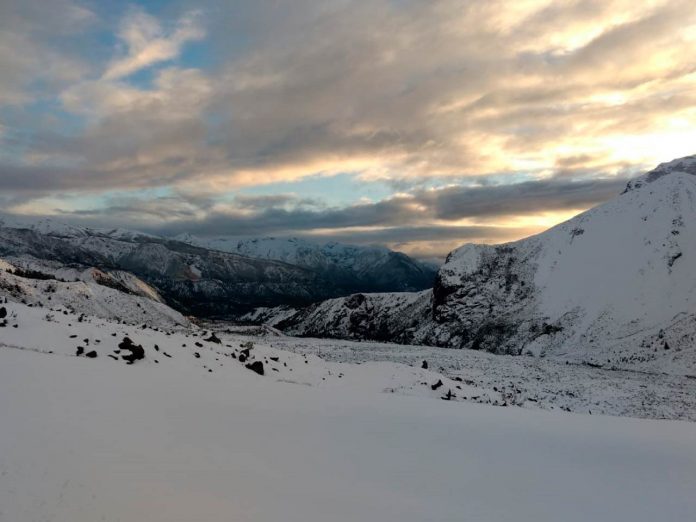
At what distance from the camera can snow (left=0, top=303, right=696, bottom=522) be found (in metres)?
6.54

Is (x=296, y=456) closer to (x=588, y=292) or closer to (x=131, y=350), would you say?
(x=131, y=350)

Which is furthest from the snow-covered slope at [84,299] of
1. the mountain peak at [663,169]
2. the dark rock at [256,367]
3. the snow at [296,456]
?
the mountain peak at [663,169]

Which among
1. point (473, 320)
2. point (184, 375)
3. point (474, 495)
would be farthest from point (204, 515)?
point (473, 320)

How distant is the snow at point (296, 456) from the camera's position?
6.54 meters

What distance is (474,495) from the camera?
25.9 ft

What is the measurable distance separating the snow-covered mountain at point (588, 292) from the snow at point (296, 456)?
1439 inches

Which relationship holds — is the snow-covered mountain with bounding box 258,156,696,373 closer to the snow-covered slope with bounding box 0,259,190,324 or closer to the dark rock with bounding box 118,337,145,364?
the snow-covered slope with bounding box 0,259,190,324

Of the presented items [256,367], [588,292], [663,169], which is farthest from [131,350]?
[663,169]

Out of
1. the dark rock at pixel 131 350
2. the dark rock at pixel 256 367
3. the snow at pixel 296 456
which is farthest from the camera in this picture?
the dark rock at pixel 256 367

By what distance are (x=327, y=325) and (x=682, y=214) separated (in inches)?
2782

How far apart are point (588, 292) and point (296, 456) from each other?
61318 mm

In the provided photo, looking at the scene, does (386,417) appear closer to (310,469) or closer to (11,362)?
(310,469)

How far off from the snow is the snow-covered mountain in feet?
120

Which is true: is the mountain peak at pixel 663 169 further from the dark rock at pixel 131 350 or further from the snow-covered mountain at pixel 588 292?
the dark rock at pixel 131 350
